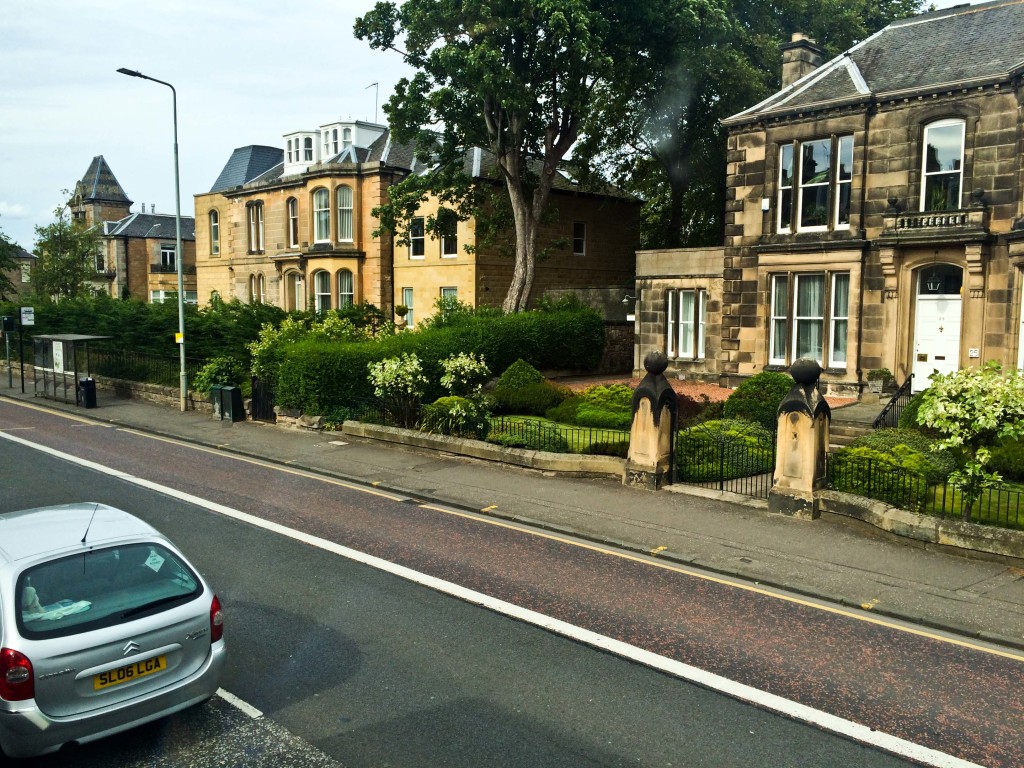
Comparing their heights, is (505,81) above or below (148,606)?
above

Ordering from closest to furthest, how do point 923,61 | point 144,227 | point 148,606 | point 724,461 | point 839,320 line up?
point 148,606 → point 724,461 → point 923,61 → point 839,320 → point 144,227

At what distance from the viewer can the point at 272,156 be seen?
51719 mm

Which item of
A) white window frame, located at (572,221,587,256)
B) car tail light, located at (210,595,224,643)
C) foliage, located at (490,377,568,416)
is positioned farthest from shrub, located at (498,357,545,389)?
car tail light, located at (210,595,224,643)

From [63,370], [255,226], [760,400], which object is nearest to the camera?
[760,400]

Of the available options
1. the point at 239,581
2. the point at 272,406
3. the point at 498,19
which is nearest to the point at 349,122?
the point at 498,19

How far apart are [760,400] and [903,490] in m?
7.25

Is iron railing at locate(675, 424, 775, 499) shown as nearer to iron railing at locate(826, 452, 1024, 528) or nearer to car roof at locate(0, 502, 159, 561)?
iron railing at locate(826, 452, 1024, 528)

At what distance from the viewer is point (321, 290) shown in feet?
137

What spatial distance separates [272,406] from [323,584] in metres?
15.6

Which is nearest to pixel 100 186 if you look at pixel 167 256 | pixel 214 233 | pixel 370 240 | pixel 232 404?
pixel 167 256

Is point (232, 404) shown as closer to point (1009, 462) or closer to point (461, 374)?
point (461, 374)

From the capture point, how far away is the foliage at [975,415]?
12.3 m

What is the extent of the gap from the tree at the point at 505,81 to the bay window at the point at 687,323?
5.81m

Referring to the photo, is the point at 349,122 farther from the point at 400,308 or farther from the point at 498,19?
the point at 498,19
